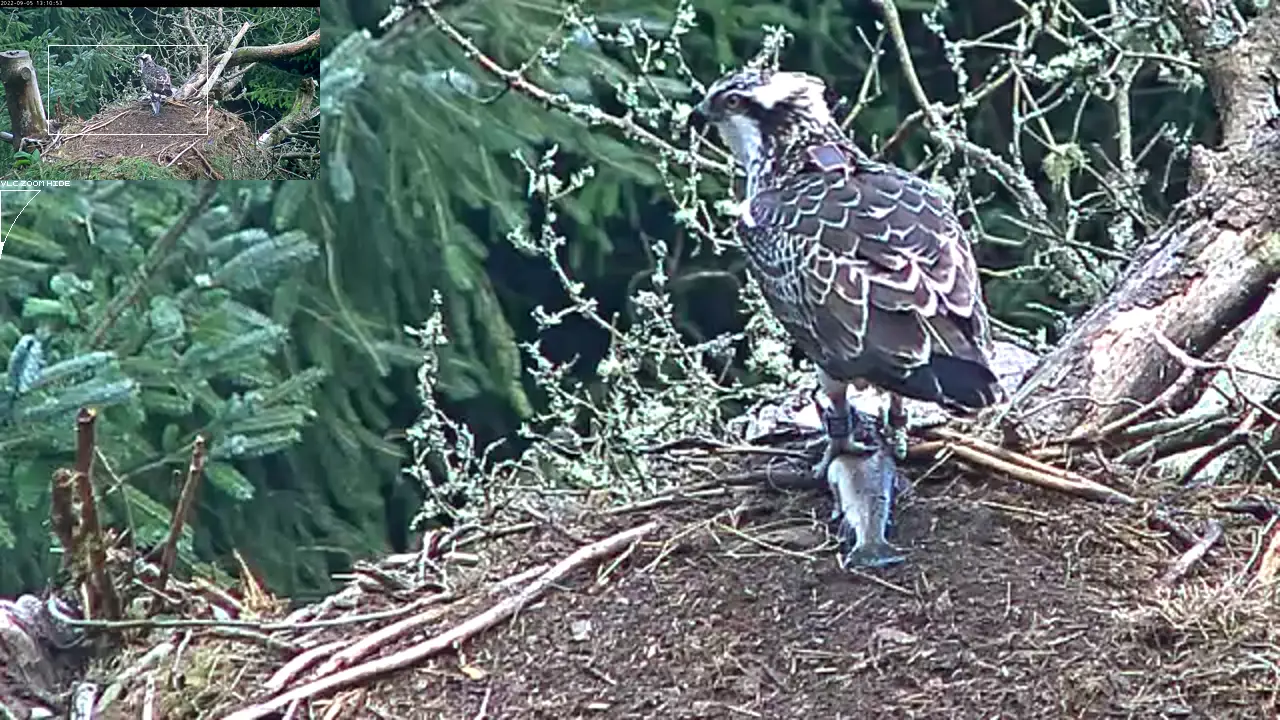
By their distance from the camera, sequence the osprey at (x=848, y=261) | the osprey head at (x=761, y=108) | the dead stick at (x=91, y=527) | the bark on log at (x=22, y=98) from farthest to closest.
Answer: the bark on log at (x=22, y=98)
the osprey head at (x=761, y=108)
the dead stick at (x=91, y=527)
the osprey at (x=848, y=261)

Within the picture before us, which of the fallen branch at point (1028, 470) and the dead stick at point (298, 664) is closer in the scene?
the dead stick at point (298, 664)

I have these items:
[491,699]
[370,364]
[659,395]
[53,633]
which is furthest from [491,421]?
[491,699]

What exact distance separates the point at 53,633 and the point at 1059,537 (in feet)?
4.00

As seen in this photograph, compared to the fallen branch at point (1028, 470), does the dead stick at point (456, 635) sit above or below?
above

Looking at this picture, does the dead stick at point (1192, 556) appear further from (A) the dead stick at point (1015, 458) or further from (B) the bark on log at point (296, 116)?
(B) the bark on log at point (296, 116)

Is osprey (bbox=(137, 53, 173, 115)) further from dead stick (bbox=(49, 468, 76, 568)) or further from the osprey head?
the osprey head

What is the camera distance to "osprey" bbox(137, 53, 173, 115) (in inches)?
87.4

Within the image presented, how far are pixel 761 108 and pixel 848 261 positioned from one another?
0.35m

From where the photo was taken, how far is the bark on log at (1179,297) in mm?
2117

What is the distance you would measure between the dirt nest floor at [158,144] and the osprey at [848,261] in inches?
28.1

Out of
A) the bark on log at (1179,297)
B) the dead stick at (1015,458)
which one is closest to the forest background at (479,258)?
the bark on log at (1179,297)

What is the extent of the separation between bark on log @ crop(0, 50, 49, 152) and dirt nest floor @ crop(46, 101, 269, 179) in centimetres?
4

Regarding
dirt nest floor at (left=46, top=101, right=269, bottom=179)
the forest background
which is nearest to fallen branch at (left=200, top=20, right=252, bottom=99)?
dirt nest floor at (left=46, top=101, right=269, bottom=179)

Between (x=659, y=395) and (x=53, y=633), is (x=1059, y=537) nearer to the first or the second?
(x=659, y=395)
